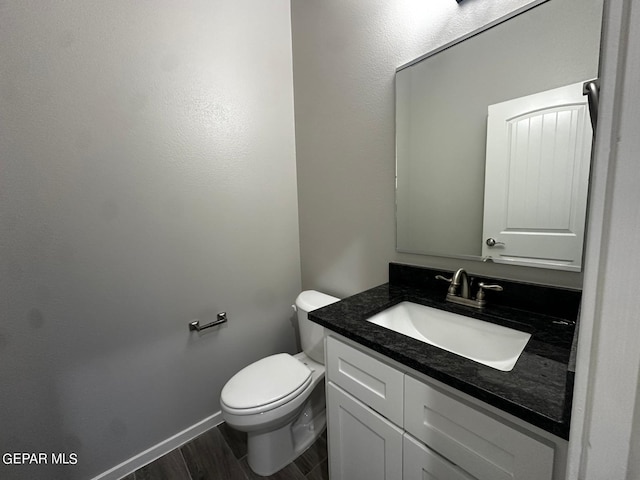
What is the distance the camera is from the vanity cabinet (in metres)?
0.58

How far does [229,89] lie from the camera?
4.94 ft

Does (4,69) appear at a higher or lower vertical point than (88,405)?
higher

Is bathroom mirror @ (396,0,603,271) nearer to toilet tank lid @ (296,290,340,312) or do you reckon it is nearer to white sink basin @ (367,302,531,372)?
white sink basin @ (367,302,531,372)

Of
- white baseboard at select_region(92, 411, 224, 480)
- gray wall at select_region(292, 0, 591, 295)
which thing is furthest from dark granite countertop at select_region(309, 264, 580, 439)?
white baseboard at select_region(92, 411, 224, 480)

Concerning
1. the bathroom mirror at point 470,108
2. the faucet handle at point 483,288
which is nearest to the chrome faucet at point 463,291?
the faucet handle at point 483,288

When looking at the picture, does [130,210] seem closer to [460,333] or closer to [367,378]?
[367,378]

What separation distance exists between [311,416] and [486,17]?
199 centimetres

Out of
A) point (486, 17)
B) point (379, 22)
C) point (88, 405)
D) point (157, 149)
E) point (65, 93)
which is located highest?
point (379, 22)

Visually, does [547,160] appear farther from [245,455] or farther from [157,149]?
[245,455]

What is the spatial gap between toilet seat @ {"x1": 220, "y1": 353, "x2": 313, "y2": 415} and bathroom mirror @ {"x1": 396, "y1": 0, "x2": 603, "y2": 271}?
81cm

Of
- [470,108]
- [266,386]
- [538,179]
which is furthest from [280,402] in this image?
[470,108]

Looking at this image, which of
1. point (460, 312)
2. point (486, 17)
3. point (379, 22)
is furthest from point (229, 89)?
point (460, 312)

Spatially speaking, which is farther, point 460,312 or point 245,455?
point 245,455

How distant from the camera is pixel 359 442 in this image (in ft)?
3.03
